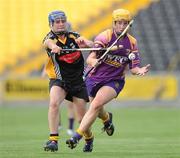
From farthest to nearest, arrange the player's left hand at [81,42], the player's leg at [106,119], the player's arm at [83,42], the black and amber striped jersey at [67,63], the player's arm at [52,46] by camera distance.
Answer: the player's leg at [106,119], the black and amber striped jersey at [67,63], the player's left hand at [81,42], the player's arm at [83,42], the player's arm at [52,46]

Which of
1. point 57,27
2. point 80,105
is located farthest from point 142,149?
point 57,27

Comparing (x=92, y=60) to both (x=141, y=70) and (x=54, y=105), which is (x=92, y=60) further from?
(x=54, y=105)

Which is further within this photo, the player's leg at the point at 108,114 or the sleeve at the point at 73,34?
the sleeve at the point at 73,34

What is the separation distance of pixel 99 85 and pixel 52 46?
2.90 feet

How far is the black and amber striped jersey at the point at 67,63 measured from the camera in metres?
11.0

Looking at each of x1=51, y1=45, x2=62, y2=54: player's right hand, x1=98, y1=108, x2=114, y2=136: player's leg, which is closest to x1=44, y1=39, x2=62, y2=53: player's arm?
x1=51, y1=45, x2=62, y2=54: player's right hand

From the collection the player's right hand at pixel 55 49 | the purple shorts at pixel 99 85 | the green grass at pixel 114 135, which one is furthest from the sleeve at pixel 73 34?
the green grass at pixel 114 135

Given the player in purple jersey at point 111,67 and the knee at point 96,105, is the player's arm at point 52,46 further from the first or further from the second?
the knee at point 96,105

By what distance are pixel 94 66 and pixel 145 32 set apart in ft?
62.9

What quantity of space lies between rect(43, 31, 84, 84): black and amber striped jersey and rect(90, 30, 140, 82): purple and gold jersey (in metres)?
0.45

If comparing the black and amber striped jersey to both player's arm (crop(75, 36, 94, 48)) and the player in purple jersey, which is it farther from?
the player in purple jersey

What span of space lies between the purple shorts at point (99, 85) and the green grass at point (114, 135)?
0.88 meters

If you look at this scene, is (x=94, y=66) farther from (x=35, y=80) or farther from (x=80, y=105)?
(x=35, y=80)

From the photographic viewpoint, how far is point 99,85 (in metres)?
10.8
